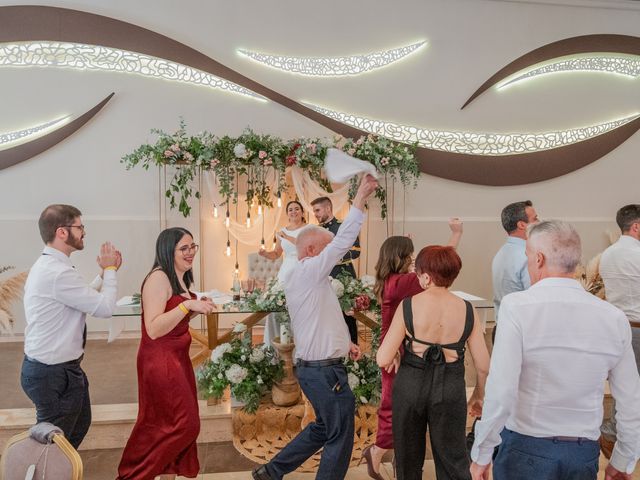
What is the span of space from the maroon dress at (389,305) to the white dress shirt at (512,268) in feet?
3.06

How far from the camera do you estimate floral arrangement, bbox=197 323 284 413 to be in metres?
3.24

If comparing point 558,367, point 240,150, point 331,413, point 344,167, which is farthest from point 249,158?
point 558,367

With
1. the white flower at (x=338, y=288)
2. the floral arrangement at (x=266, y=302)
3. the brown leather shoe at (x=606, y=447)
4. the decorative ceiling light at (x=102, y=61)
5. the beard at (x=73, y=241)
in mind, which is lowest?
the brown leather shoe at (x=606, y=447)

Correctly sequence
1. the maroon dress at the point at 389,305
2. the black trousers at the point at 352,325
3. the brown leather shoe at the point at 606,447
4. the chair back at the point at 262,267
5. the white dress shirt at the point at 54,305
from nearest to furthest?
the white dress shirt at the point at 54,305 → the maroon dress at the point at 389,305 → the brown leather shoe at the point at 606,447 → the black trousers at the point at 352,325 → the chair back at the point at 262,267

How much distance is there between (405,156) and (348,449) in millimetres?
4078

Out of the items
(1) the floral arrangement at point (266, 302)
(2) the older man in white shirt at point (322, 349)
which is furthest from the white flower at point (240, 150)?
(2) the older man in white shirt at point (322, 349)

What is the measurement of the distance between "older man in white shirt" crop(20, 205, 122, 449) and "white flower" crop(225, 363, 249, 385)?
3.27 ft

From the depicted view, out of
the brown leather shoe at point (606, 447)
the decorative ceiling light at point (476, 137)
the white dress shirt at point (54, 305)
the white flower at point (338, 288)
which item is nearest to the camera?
the white dress shirt at point (54, 305)

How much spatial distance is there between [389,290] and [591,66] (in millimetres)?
6303

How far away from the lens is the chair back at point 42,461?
150cm

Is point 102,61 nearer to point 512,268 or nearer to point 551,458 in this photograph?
point 512,268

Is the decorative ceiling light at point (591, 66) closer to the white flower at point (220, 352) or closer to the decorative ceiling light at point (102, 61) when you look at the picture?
the decorative ceiling light at point (102, 61)

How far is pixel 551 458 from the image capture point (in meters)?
1.60

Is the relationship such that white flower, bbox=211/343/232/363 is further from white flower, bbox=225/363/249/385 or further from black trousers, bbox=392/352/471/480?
black trousers, bbox=392/352/471/480
